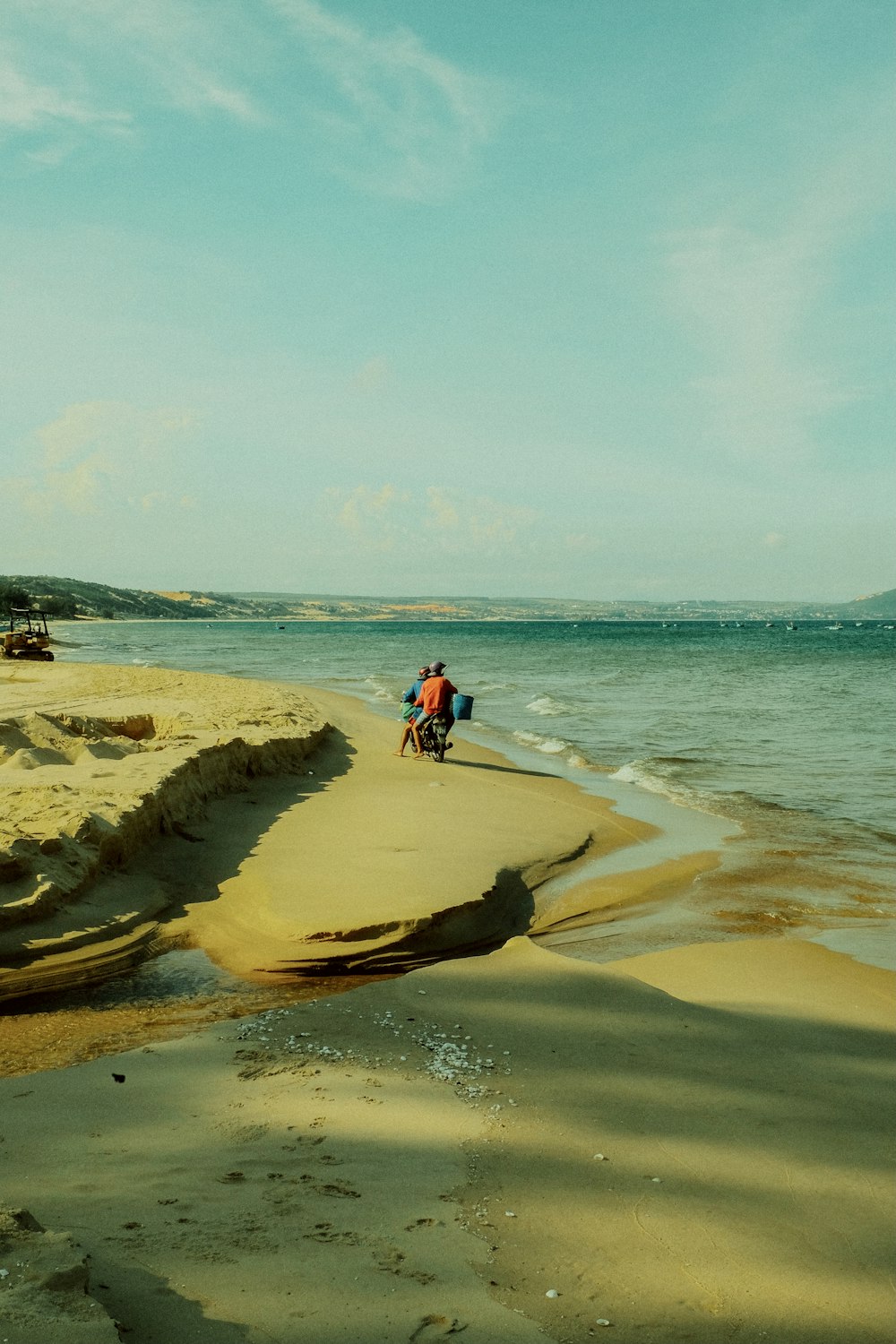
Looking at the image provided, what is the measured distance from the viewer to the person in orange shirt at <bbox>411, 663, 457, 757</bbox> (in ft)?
42.2

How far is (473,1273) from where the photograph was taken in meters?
2.45

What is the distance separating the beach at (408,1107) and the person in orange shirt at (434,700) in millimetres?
4956

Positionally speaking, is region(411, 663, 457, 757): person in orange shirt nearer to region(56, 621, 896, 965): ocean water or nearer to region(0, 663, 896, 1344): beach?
region(56, 621, 896, 965): ocean water

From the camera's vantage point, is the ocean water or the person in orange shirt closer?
the ocean water

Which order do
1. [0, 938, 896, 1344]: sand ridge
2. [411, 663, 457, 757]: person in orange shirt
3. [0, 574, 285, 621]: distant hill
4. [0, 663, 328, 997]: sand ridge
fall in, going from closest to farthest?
[0, 938, 896, 1344]: sand ridge
[0, 663, 328, 997]: sand ridge
[411, 663, 457, 757]: person in orange shirt
[0, 574, 285, 621]: distant hill

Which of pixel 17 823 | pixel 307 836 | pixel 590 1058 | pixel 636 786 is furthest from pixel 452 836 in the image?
pixel 636 786

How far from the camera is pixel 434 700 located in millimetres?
12852

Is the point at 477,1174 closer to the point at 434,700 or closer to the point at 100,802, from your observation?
the point at 100,802

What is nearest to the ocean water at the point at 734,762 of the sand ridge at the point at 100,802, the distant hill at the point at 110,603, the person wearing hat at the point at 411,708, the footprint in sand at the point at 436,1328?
the person wearing hat at the point at 411,708

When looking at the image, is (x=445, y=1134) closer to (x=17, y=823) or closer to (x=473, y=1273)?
(x=473, y=1273)

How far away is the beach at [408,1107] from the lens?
234 cm

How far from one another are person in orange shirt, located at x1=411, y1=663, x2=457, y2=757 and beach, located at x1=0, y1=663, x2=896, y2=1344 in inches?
195

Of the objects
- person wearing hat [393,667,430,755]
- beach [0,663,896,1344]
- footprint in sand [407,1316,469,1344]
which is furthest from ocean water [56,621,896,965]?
footprint in sand [407,1316,469,1344]

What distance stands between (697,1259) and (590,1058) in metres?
1.44
